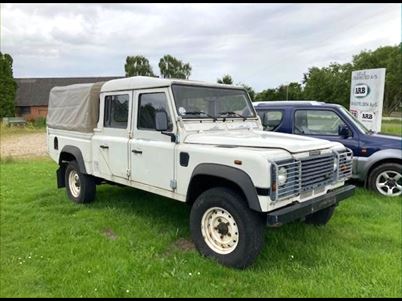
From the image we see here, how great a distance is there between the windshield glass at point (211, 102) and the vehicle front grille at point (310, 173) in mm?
1563

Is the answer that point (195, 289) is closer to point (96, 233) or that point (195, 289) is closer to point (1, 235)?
point (96, 233)

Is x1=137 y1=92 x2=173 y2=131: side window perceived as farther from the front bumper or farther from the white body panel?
the front bumper

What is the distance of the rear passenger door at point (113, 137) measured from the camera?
562 centimetres

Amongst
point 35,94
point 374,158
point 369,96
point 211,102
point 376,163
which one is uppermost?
point 35,94

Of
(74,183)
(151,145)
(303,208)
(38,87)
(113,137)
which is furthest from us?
(38,87)

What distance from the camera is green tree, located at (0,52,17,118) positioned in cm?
4474

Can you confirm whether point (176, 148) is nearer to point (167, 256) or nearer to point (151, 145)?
point (151, 145)

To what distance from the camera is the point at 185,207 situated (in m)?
6.52

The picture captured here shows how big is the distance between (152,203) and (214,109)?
7.72 ft

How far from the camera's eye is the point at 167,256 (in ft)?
14.8

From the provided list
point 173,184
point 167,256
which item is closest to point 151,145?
point 173,184

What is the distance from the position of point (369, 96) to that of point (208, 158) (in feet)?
26.3

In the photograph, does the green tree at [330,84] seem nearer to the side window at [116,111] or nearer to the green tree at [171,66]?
the green tree at [171,66]

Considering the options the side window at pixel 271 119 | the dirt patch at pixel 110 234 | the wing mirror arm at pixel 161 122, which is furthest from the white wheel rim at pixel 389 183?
the dirt patch at pixel 110 234
